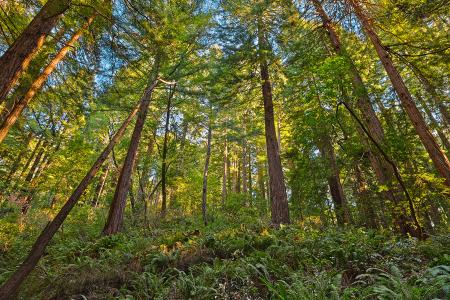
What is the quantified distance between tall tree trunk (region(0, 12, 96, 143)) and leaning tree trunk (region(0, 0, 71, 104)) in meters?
0.70

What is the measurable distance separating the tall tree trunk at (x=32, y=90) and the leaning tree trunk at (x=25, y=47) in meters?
0.70

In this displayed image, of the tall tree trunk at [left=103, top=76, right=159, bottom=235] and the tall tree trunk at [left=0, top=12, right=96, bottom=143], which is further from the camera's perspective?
the tall tree trunk at [left=103, top=76, right=159, bottom=235]

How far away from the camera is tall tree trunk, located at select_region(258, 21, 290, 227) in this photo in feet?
32.8

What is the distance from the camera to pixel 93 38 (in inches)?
267

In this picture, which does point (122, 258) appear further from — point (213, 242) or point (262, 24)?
point (262, 24)

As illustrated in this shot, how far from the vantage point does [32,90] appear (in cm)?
698

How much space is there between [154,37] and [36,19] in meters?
2.59

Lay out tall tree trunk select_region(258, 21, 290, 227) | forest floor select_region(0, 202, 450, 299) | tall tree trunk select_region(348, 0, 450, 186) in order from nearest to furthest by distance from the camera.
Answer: forest floor select_region(0, 202, 450, 299) → tall tree trunk select_region(348, 0, 450, 186) → tall tree trunk select_region(258, 21, 290, 227)

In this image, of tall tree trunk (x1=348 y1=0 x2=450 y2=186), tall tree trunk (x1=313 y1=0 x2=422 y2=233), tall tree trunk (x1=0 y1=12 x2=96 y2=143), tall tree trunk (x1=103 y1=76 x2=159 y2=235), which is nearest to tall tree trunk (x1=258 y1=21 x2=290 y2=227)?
tall tree trunk (x1=313 y1=0 x2=422 y2=233)

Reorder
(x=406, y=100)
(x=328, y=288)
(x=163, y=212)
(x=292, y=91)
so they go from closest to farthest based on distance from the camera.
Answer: (x=328, y=288) < (x=406, y=100) < (x=292, y=91) < (x=163, y=212)

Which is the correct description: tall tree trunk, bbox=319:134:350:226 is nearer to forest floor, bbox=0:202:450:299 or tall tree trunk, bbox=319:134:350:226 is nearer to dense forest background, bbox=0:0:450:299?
dense forest background, bbox=0:0:450:299

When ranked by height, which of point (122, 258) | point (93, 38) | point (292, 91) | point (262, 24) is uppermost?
point (262, 24)

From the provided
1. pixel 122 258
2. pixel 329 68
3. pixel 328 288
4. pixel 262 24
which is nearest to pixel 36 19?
pixel 122 258

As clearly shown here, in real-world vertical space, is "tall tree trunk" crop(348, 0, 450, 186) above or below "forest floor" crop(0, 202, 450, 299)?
above
